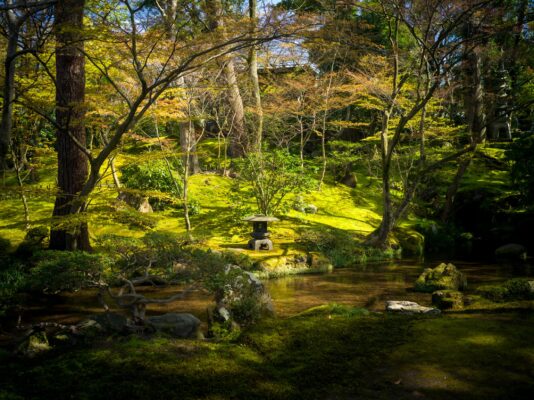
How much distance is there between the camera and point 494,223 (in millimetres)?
18609

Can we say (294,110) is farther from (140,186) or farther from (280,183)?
(140,186)

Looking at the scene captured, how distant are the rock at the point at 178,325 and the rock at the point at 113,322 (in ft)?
1.05

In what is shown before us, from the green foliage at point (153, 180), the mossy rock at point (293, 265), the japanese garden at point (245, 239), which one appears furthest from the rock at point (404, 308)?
the green foliage at point (153, 180)

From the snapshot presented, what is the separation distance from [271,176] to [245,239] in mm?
2457

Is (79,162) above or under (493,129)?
under

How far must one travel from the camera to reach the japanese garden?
304cm

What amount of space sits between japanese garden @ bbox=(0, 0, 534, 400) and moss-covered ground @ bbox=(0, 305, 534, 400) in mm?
20

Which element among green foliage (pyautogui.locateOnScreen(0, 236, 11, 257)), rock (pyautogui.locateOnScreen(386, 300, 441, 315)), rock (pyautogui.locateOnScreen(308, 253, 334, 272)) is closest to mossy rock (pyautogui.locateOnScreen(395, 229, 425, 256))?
rock (pyautogui.locateOnScreen(308, 253, 334, 272))

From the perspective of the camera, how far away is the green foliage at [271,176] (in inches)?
559

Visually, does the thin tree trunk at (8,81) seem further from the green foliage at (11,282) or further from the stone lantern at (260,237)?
the stone lantern at (260,237)

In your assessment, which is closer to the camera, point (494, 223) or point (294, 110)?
point (494, 223)

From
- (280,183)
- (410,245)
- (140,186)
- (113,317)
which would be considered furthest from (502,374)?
(140,186)

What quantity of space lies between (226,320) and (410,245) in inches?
475

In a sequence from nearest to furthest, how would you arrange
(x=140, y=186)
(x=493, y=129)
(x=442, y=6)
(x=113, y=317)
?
(x=113, y=317) → (x=442, y=6) → (x=140, y=186) → (x=493, y=129)
